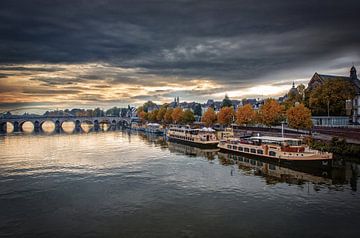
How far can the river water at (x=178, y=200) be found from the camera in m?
30.2

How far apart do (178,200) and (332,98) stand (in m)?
91.6

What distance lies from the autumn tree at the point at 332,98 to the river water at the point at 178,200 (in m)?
58.8

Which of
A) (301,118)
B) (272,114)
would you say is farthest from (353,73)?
(301,118)

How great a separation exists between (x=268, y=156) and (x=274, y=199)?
2853 cm

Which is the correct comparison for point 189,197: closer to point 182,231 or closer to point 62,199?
point 182,231

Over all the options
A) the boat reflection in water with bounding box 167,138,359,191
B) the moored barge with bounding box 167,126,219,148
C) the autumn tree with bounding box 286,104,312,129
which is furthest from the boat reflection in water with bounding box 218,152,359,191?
the autumn tree with bounding box 286,104,312,129

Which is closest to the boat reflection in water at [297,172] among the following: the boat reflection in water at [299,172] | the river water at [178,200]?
the boat reflection in water at [299,172]

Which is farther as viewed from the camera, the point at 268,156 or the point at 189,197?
the point at 268,156

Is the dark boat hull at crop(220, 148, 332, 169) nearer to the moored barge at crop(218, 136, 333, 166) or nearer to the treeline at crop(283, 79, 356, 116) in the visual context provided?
the moored barge at crop(218, 136, 333, 166)

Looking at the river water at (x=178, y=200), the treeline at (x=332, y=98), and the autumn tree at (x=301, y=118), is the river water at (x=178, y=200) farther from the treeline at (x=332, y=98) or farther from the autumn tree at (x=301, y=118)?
the treeline at (x=332, y=98)

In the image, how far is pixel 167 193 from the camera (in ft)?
139

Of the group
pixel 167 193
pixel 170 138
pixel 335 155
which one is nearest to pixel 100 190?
pixel 167 193

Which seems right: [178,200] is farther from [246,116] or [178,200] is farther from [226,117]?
[226,117]

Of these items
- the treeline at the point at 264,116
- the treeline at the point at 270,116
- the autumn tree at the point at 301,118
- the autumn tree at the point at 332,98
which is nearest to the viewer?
the autumn tree at the point at 301,118
